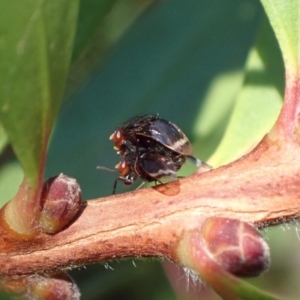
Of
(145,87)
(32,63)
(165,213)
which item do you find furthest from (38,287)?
(145,87)

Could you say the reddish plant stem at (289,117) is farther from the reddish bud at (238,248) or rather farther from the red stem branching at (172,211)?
the reddish bud at (238,248)

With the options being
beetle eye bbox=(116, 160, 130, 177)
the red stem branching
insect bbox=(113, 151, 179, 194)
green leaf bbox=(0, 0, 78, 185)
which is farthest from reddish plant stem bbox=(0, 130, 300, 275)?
beetle eye bbox=(116, 160, 130, 177)

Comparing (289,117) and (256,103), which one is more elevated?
(289,117)

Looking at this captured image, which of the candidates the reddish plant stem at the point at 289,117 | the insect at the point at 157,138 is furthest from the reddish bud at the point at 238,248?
the insect at the point at 157,138

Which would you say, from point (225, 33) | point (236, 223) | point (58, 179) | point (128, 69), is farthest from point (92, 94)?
point (236, 223)

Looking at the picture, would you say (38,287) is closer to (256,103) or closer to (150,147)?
(150,147)

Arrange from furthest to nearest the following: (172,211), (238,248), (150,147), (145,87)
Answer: (145,87)
(150,147)
(172,211)
(238,248)

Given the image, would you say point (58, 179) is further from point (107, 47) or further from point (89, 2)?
point (107, 47)
